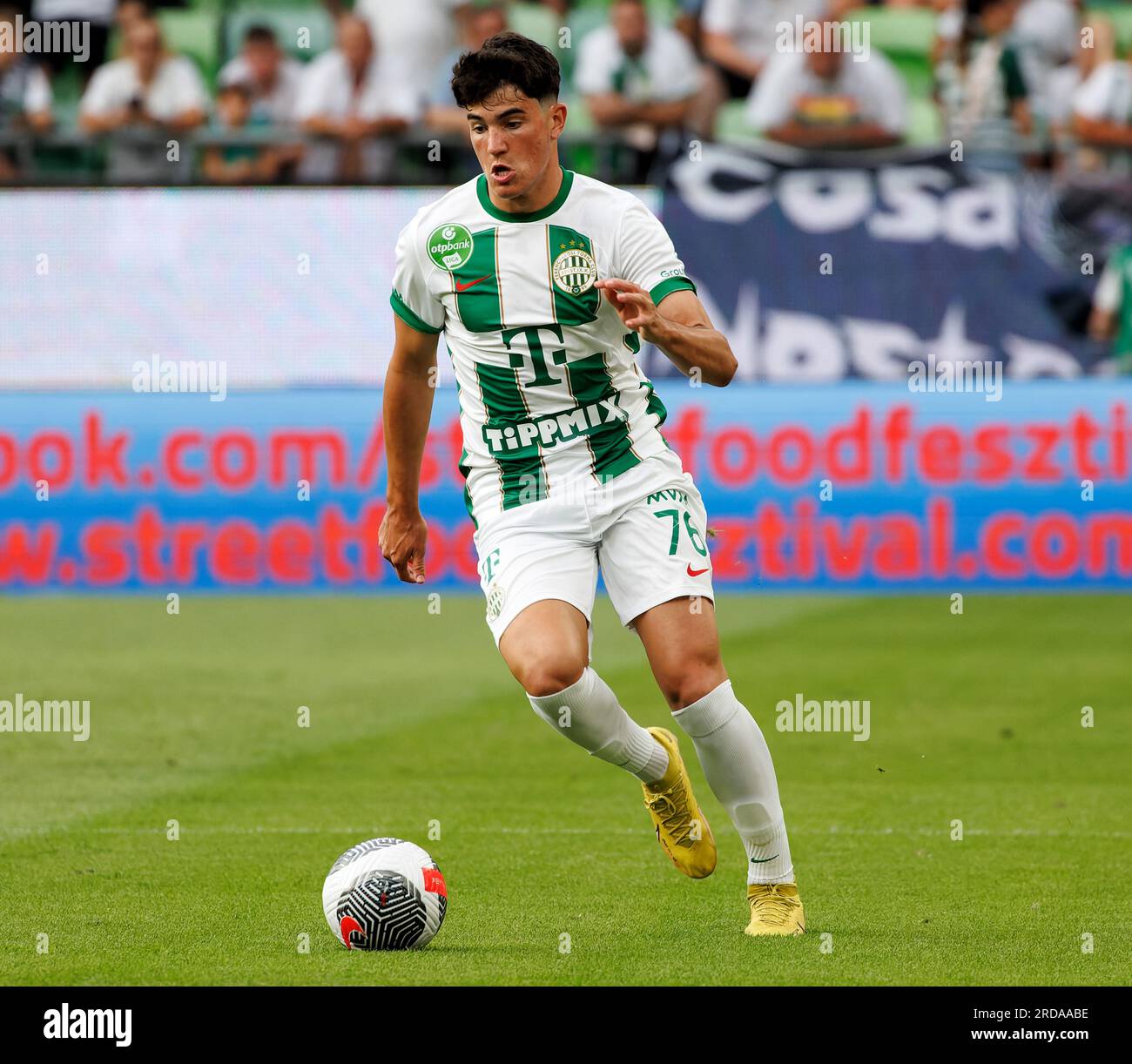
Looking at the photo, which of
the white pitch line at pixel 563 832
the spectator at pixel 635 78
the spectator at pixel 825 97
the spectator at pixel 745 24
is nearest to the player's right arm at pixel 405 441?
the white pitch line at pixel 563 832

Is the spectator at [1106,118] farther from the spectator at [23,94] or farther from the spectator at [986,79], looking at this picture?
the spectator at [23,94]

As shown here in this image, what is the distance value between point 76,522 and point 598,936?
10176mm

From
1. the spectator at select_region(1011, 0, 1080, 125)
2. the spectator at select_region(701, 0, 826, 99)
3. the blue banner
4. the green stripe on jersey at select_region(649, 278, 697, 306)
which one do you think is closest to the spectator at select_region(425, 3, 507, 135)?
the spectator at select_region(701, 0, 826, 99)

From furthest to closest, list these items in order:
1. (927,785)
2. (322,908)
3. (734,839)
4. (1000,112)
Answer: (1000,112)
(927,785)
(734,839)
(322,908)

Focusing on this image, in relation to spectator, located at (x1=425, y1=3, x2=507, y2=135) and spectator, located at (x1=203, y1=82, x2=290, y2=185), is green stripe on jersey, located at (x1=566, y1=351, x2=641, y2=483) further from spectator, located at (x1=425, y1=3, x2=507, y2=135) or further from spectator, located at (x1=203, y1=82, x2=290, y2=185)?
spectator, located at (x1=425, y1=3, x2=507, y2=135)

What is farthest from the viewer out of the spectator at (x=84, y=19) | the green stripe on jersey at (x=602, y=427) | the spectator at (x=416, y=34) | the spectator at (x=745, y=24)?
the spectator at (x=84, y=19)

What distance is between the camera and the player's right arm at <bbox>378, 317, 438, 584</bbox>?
611 cm

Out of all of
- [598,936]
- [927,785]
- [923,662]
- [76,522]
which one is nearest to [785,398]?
[923,662]

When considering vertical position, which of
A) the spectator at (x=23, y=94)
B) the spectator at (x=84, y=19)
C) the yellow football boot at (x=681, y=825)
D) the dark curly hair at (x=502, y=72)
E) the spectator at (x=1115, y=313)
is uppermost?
the spectator at (x=84, y=19)

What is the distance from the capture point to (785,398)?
49.3 feet

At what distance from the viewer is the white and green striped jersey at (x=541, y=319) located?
5.78 metres

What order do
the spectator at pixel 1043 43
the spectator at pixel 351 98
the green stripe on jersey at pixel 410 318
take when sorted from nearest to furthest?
the green stripe on jersey at pixel 410 318 < the spectator at pixel 351 98 < the spectator at pixel 1043 43

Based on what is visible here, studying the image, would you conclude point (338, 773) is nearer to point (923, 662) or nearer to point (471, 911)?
point (471, 911)

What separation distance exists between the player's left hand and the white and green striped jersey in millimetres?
411
